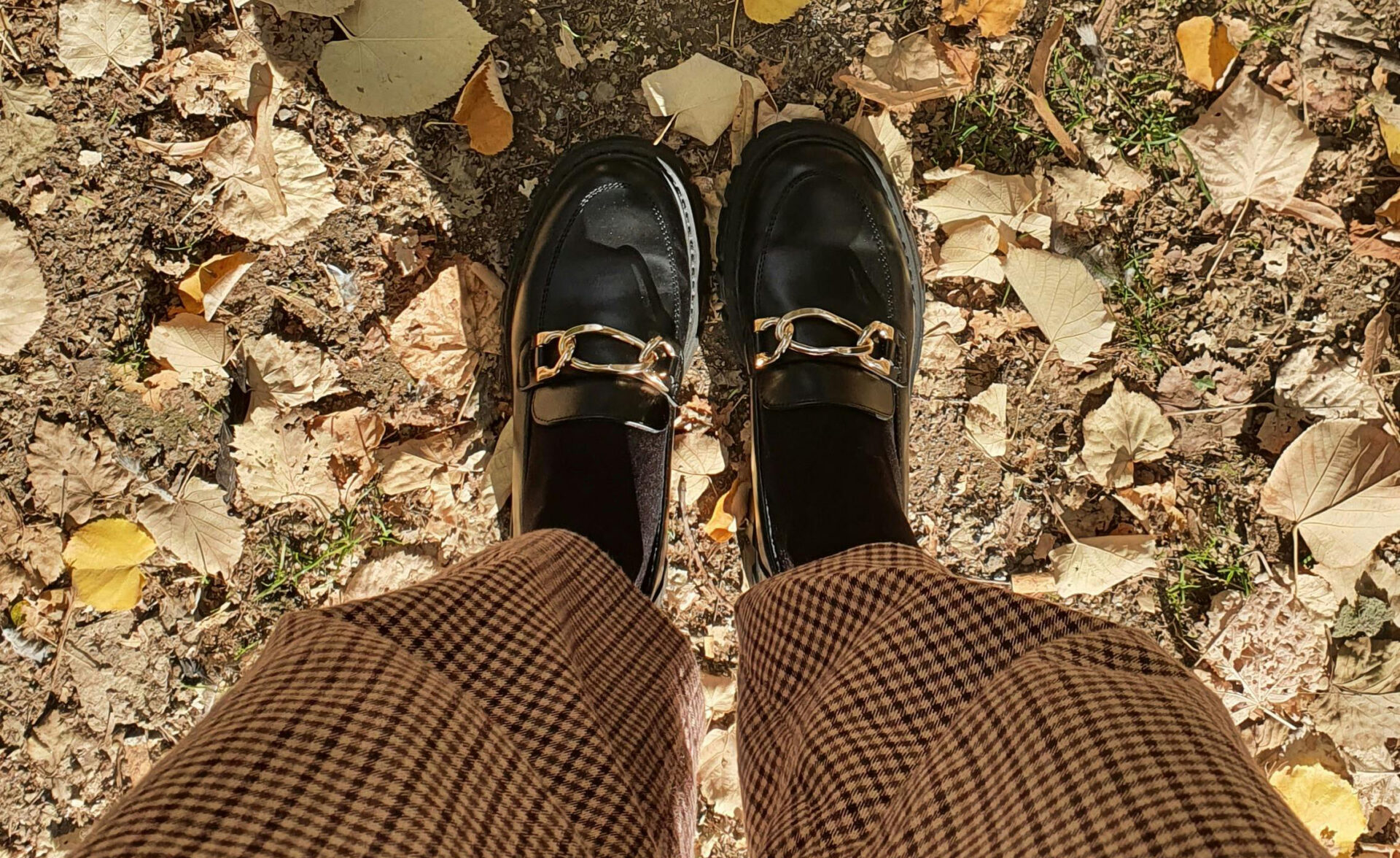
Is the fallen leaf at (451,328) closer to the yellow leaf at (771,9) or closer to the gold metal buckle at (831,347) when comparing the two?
the gold metal buckle at (831,347)

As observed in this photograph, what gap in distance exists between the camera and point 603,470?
1314mm

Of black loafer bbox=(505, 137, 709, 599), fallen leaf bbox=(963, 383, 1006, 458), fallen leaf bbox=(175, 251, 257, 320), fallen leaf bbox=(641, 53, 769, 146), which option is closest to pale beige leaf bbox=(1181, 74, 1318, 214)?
fallen leaf bbox=(963, 383, 1006, 458)

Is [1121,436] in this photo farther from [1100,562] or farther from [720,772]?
[720,772]

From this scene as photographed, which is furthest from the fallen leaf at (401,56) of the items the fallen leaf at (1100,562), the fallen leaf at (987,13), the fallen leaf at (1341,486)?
the fallen leaf at (1341,486)

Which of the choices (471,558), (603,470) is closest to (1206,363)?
(603,470)

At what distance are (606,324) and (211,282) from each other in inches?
26.6

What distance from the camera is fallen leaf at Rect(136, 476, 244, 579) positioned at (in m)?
1.41

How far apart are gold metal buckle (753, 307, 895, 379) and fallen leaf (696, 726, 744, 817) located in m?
0.67

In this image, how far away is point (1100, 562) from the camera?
1.43 m

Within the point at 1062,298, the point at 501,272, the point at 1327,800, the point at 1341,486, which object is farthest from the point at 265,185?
the point at 1327,800

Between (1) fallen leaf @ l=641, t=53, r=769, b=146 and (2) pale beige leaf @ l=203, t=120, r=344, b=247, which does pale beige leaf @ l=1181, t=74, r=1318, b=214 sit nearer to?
(1) fallen leaf @ l=641, t=53, r=769, b=146

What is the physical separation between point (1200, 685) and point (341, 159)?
56.6 inches

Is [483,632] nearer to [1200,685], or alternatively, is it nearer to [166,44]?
[1200,685]

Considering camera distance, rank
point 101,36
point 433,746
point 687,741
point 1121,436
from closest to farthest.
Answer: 1. point 433,746
2. point 687,741
3. point 101,36
4. point 1121,436
